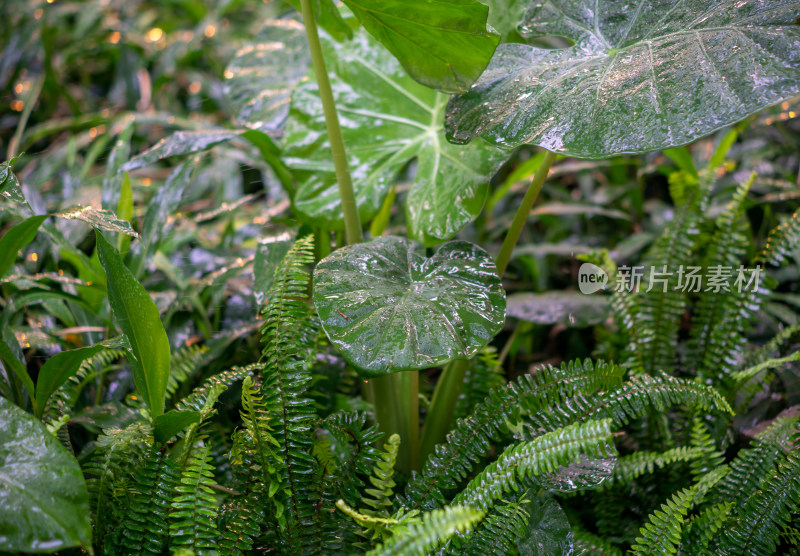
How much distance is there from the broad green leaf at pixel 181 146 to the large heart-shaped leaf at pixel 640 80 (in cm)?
54

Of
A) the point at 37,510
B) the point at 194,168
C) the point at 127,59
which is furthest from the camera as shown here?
the point at 127,59

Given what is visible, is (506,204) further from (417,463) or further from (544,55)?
(417,463)

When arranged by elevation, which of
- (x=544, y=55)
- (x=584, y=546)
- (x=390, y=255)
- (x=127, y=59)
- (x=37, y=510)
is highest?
(x=127, y=59)

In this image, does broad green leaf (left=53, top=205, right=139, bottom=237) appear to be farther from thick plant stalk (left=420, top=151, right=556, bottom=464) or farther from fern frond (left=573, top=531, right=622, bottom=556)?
fern frond (left=573, top=531, right=622, bottom=556)

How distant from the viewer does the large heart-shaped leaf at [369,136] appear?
110 centimetres

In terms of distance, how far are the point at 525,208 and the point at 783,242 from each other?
0.66 metres

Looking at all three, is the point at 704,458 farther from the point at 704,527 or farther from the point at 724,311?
the point at 724,311

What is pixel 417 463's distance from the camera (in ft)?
3.43

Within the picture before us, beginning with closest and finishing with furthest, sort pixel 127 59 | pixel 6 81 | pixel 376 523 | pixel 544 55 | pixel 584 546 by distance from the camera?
1. pixel 376 523
2. pixel 584 546
3. pixel 544 55
4. pixel 6 81
5. pixel 127 59

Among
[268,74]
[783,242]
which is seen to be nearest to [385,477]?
[783,242]

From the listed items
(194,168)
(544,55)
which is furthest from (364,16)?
(194,168)

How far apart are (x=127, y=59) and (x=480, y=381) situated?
2.44 metres

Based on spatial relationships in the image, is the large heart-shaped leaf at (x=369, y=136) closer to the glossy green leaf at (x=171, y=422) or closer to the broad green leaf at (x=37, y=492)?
the glossy green leaf at (x=171, y=422)

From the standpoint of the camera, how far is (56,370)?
85 centimetres
